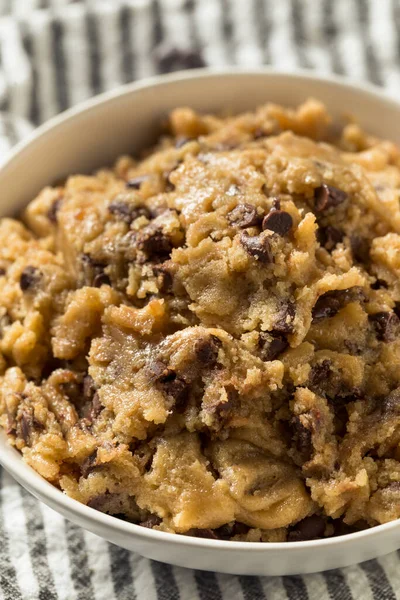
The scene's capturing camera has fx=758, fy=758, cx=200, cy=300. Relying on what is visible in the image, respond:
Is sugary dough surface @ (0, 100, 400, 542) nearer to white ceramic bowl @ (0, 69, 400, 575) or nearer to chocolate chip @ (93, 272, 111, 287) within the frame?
chocolate chip @ (93, 272, 111, 287)

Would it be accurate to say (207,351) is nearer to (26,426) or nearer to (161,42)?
(26,426)

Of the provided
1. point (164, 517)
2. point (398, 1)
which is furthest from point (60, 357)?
point (398, 1)

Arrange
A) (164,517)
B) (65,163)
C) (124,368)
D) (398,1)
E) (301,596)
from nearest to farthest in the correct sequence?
(164,517) → (124,368) → (301,596) → (65,163) → (398,1)

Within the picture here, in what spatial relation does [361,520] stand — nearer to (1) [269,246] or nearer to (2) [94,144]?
(1) [269,246]

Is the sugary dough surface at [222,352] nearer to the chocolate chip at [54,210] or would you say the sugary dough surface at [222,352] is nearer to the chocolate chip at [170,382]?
the chocolate chip at [170,382]

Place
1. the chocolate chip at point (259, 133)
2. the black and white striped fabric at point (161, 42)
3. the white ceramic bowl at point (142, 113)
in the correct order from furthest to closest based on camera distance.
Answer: the black and white striped fabric at point (161, 42), the white ceramic bowl at point (142, 113), the chocolate chip at point (259, 133)

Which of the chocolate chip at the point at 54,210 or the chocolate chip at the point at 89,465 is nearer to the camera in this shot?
the chocolate chip at the point at 89,465

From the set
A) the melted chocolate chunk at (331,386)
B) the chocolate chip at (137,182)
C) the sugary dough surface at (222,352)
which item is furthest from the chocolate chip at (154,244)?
the melted chocolate chunk at (331,386)

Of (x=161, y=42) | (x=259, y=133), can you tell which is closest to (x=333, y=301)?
(x=259, y=133)
